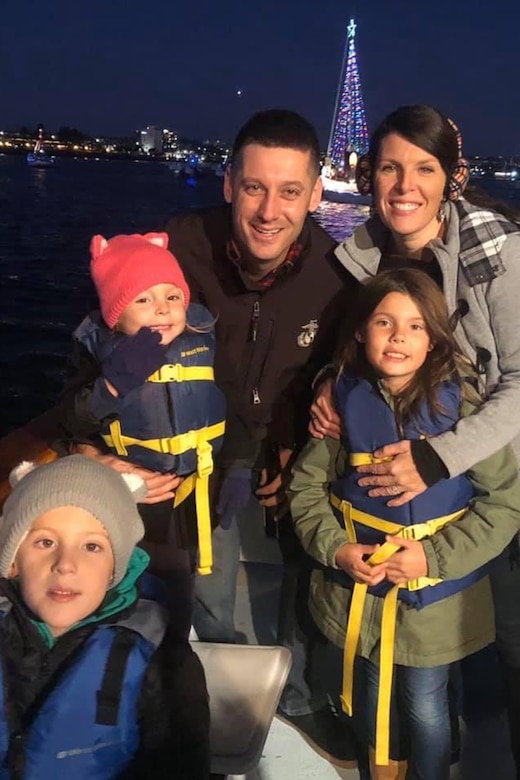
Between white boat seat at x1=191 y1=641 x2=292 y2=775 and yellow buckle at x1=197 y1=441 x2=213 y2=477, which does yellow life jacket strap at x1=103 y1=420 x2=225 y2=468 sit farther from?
white boat seat at x1=191 y1=641 x2=292 y2=775

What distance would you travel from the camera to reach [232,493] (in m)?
2.79

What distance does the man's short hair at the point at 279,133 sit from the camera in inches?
106

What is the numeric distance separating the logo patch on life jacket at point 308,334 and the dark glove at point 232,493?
21.3 inches

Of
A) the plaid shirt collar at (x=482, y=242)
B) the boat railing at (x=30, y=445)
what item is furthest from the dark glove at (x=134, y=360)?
the boat railing at (x=30, y=445)

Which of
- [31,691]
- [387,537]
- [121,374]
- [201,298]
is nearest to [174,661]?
[31,691]

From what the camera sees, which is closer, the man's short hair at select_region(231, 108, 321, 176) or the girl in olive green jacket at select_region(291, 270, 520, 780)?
the girl in olive green jacket at select_region(291, 270, 520, 780)

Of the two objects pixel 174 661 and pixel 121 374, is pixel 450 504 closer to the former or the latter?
pixel 174 661

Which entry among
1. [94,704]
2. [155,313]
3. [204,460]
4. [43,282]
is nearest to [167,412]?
[204,460]

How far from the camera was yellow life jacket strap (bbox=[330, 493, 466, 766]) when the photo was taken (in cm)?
235

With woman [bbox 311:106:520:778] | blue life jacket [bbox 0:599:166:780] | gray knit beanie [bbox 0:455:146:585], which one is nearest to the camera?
blue life jacket [bbox 0:599:166:780]

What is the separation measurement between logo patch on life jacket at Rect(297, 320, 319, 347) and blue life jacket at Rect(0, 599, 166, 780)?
1358mm

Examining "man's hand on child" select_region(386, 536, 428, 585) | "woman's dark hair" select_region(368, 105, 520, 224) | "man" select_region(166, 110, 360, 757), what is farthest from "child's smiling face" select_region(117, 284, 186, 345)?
"man's hand on child" select_region(386, 536, 428, 585)

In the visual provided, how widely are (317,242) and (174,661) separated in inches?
67.4

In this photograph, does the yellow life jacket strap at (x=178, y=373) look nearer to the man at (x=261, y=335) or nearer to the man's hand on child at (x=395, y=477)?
the man at (x=261, y=335)
